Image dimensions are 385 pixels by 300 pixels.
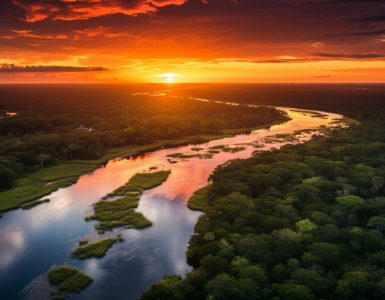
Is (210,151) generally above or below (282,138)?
below

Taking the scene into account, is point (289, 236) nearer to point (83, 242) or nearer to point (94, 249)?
point (94, 249)

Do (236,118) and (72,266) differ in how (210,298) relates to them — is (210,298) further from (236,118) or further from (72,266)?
(236,118)

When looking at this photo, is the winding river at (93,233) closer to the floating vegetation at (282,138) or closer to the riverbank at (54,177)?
the riverbank at (54,177)

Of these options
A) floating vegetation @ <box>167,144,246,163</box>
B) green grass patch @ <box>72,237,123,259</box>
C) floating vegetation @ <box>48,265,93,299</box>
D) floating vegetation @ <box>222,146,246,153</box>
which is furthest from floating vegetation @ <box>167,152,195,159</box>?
floating vegetation @ <box>48,265,93,299</box>

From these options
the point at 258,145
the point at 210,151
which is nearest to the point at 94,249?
the point at 210,151

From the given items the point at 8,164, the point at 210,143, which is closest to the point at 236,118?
the point at 210,143

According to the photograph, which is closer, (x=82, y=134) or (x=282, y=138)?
(x=82, y=134)
